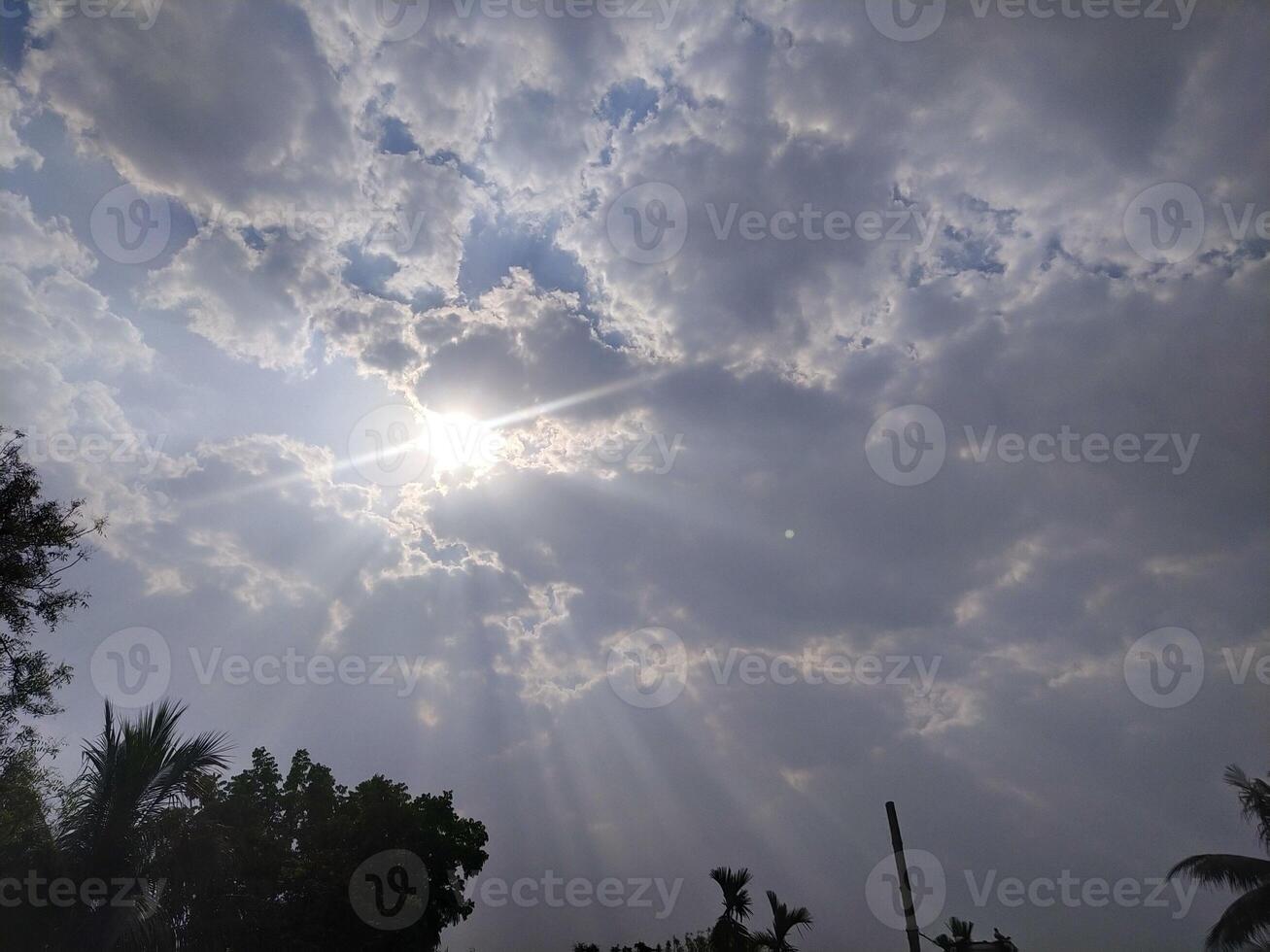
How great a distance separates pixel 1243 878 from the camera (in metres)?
25.0

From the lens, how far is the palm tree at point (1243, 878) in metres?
24.1

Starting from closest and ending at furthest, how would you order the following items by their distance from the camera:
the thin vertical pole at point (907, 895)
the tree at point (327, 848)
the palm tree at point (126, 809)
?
the palm tree at point (126, 809) < the thin vertical pole at point (907, 895) < the tree at point (327, 848)

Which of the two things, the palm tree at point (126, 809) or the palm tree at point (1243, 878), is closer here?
the palm tree at point (126, 809)

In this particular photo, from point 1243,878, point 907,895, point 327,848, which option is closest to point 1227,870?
point 1243,878

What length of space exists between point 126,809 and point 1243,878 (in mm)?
34711

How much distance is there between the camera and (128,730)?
1274 cm

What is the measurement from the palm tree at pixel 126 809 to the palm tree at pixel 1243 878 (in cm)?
3266

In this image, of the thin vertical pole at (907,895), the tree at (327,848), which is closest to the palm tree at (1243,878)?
the thin vertical pole at (907,895)

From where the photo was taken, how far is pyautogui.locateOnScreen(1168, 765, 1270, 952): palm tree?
24141mm

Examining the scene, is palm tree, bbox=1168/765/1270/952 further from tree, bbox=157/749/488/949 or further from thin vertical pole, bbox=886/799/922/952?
tree, bbox=157/749/488/949

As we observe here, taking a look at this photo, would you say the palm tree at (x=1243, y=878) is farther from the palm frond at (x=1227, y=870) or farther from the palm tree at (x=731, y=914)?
the palm tree at (x=731, y=914)

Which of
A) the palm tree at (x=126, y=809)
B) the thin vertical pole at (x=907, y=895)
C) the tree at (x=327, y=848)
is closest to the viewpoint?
the palm tree at (x=126, y=809)

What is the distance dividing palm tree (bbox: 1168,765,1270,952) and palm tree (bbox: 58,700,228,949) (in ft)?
107

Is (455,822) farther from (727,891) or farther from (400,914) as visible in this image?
(727,891)
